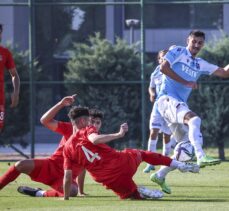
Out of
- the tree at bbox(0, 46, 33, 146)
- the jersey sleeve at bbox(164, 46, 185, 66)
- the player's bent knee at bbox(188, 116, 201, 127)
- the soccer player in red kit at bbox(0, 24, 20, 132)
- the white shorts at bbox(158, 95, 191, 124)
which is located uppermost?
the jersey sleeve at bbox(164, 46, 185, 66)

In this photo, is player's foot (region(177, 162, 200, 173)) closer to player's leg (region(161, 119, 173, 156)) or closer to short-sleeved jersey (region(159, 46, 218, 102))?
short-sleeved jersey (region(159, 46, 218, 102))

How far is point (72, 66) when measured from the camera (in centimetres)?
2070

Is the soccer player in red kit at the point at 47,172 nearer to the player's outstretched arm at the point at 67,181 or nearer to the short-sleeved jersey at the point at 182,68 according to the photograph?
the player's outstretched arm at the point at 67,181

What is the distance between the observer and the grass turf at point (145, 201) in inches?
399

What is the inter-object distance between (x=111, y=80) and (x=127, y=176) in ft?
31.5

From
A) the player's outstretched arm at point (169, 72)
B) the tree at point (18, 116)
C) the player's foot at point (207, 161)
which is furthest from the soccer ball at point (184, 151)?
the tree at point (18, 116)

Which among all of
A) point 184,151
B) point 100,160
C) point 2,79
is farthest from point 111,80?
point 100,160

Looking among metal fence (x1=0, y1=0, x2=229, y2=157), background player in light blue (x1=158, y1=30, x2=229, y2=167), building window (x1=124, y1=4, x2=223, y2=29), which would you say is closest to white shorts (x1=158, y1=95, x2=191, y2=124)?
background player in light blue (x1=158, y1=30, x2=229, y2=167)

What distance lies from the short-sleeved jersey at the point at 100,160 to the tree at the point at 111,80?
9023mm

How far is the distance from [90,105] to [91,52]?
4.09 feet

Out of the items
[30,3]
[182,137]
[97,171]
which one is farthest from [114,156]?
[30,3]

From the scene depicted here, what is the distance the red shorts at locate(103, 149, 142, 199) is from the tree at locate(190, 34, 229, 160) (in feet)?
28.2

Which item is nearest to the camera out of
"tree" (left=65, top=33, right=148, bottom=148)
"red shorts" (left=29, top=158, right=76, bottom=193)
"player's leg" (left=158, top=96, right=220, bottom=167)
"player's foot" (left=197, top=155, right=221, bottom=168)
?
"player's foot" (left=197, top=155, right=221, bottom=168)

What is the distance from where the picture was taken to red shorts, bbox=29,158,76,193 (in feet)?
37.2
